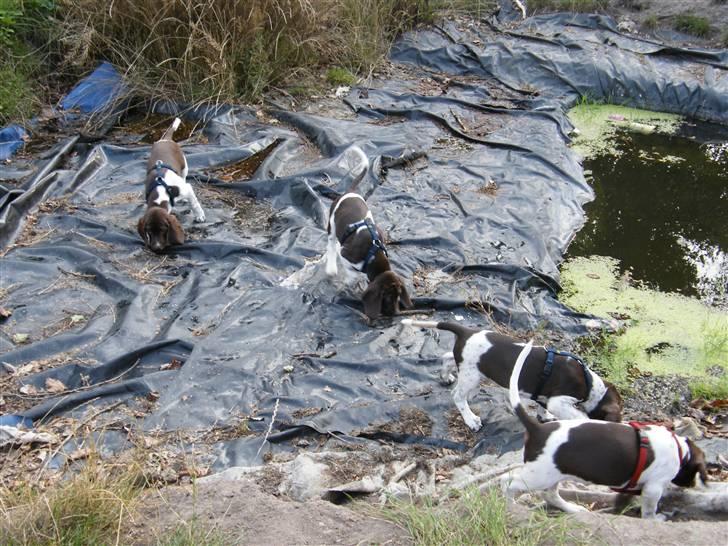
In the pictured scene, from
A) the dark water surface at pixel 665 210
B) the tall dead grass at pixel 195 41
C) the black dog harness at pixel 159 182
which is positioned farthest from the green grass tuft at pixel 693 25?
the black dog harness at pixel 159 182

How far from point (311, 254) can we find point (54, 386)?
7.20ft

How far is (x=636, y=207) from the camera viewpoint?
6934 mm

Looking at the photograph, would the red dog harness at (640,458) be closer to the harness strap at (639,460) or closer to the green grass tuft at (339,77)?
the harness strap at (639,460)

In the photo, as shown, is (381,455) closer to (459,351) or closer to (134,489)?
(459,351)

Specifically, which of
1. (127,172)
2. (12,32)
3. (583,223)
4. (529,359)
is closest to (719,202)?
(583,223)

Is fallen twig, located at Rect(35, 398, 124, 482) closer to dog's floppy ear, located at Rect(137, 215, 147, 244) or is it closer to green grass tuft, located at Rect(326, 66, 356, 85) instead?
dog's floppy ear, located at Rect(137, 215, 147, 244)

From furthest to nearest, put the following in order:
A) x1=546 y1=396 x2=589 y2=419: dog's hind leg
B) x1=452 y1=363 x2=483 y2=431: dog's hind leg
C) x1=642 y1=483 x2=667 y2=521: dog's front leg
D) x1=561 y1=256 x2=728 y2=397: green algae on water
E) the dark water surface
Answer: the dark water surface → x1=561 y1=256 x2=728 y2=397: green algae on water → x1=452 y1=363 x2=483 y2=431: dog's hind leg → x1=546 y1=396 x2=589 y2=419: dog's hind leg → x1=642 y1=483 x2=667 y2=521: dog's front leg

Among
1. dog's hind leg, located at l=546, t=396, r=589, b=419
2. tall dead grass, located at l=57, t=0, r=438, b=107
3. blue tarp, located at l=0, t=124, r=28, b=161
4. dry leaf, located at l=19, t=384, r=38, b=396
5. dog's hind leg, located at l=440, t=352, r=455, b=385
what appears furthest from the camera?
tall dead grass, located at l=57, t=0, r=438, b=107

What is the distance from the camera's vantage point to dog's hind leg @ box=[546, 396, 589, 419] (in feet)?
12.4

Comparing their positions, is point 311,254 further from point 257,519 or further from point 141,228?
point 257,519

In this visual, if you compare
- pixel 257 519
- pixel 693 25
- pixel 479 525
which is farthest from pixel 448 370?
pixel 693 25

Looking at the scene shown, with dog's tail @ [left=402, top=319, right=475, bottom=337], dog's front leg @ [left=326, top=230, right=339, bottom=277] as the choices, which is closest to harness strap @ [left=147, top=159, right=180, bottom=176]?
dog's front leg @ [left=326, top=230, right=339, bottom=277]

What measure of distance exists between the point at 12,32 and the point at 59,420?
566 cm

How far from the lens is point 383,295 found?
477 cm
